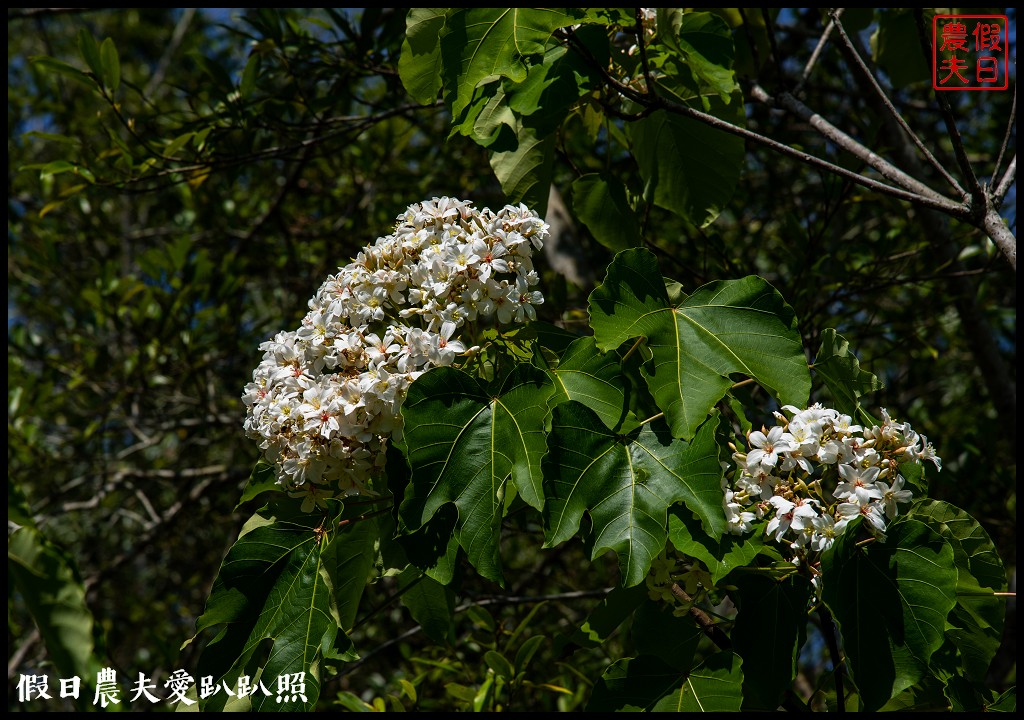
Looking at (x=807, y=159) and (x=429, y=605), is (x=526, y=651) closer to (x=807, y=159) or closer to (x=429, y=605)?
(x=429, y=605)

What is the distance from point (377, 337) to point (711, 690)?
0.87 m

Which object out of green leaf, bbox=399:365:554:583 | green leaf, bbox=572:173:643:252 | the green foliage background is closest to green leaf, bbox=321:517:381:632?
the green foliage background

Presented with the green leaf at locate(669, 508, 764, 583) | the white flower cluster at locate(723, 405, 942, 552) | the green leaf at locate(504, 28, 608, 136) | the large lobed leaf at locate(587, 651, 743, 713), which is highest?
the green leaf at locate(504, 28, 608, 136)

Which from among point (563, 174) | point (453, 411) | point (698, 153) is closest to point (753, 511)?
point (453, 411)

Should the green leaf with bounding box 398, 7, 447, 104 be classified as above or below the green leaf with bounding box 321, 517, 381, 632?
above

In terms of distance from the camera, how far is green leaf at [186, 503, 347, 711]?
4.68 ft

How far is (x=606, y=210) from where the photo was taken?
2148 mm

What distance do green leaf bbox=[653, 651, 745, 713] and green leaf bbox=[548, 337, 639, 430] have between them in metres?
0.45

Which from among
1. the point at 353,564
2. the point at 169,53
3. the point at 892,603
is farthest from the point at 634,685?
the point at 169,53

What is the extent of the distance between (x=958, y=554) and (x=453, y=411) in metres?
0.94

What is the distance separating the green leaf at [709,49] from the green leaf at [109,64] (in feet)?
5.56

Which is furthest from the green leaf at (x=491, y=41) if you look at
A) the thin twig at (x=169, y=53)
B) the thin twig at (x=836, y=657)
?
the thin twig at (x=169, y=53)

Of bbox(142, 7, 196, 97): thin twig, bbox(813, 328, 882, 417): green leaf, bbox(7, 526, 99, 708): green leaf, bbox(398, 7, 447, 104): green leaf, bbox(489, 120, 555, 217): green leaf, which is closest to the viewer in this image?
bbox(7, 526, 99, 708): green leaf

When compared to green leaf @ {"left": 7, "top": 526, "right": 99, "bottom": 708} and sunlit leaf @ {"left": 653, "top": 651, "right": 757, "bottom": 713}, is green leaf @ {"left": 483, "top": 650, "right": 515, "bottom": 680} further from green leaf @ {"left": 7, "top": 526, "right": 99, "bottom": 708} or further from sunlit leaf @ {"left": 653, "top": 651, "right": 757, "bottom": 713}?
green leaf @ {"left": 7, "top": 526, "right": 99, "bottom": 708}
